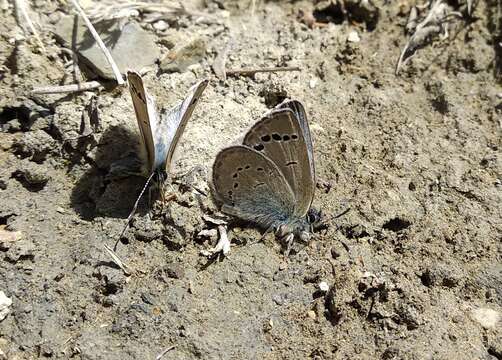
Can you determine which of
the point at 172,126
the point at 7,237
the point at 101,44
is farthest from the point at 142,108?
the point at 7,237

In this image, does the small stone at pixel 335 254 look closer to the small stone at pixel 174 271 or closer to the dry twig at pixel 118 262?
the small stone at pixel 174 271

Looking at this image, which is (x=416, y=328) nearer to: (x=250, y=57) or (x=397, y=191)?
(x=397, y=191)

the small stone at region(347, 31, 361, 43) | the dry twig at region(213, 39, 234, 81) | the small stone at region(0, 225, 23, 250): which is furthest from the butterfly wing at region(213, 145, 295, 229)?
the small stone at region(347, 31, 361, 43)

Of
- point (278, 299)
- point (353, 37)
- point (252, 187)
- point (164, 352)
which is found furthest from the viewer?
point (353, 37)

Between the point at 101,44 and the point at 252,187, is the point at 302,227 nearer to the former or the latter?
the point at 252,187

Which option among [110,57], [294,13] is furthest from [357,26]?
[110,57]

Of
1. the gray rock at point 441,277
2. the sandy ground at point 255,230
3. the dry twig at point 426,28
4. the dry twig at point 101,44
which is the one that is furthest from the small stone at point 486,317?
the dry twig at point 101,44

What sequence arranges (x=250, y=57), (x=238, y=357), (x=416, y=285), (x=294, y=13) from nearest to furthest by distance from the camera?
(x=238, y=357)
(x=416, y=285)
(x=250, y=57)
(x=294, y=13)
